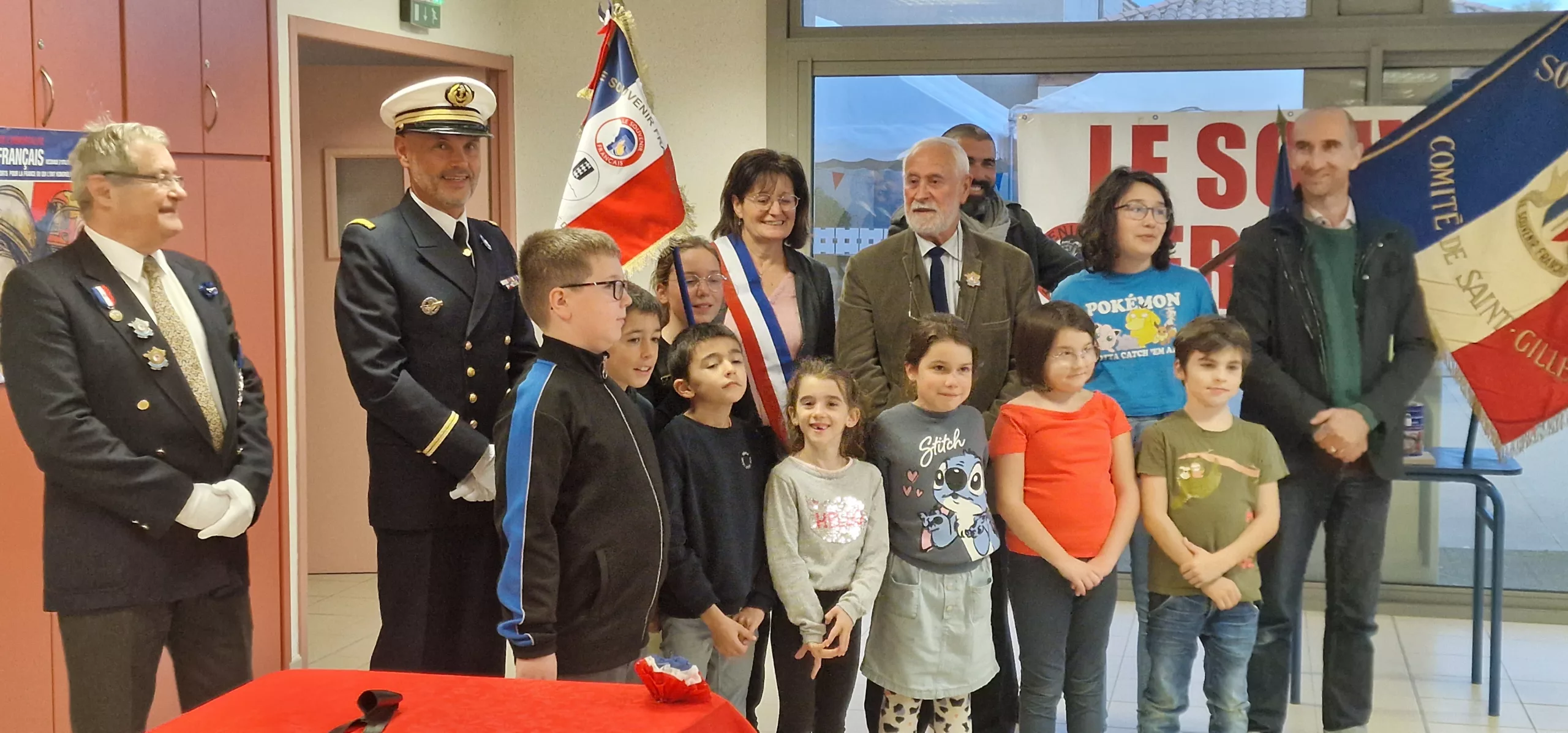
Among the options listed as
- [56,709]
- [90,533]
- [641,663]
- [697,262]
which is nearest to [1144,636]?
[697,262]

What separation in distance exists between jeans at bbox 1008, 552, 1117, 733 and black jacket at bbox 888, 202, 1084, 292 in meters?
1.04

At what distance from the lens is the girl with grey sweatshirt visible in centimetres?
276

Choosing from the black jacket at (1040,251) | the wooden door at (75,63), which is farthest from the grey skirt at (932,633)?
the wooden door at (75,63)

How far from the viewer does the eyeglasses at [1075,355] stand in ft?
9.45

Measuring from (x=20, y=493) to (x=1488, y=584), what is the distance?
4457 mm

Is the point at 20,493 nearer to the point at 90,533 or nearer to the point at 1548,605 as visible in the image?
the point at 90,533

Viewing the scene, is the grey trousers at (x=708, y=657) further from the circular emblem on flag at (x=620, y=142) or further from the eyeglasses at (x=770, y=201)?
the circular emblem on flag at (x=620, y=142)

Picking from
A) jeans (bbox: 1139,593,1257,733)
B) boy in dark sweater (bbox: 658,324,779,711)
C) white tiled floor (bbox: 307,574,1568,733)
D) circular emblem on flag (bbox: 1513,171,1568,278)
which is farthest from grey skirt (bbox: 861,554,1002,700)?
circular emblem on flag (bbox: 1513,171,1568,278)

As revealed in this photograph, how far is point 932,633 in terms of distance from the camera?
2.85 metres

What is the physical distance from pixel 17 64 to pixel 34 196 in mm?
284

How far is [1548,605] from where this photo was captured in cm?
472

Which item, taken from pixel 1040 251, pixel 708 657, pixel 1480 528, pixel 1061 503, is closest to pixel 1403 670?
pixel 1480 528

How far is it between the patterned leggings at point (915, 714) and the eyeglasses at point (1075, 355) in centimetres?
75

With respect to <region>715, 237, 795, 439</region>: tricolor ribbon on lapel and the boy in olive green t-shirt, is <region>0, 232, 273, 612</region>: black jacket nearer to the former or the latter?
<region>715, 237, 795, 439</region>: tricolor ribbon on lapel
